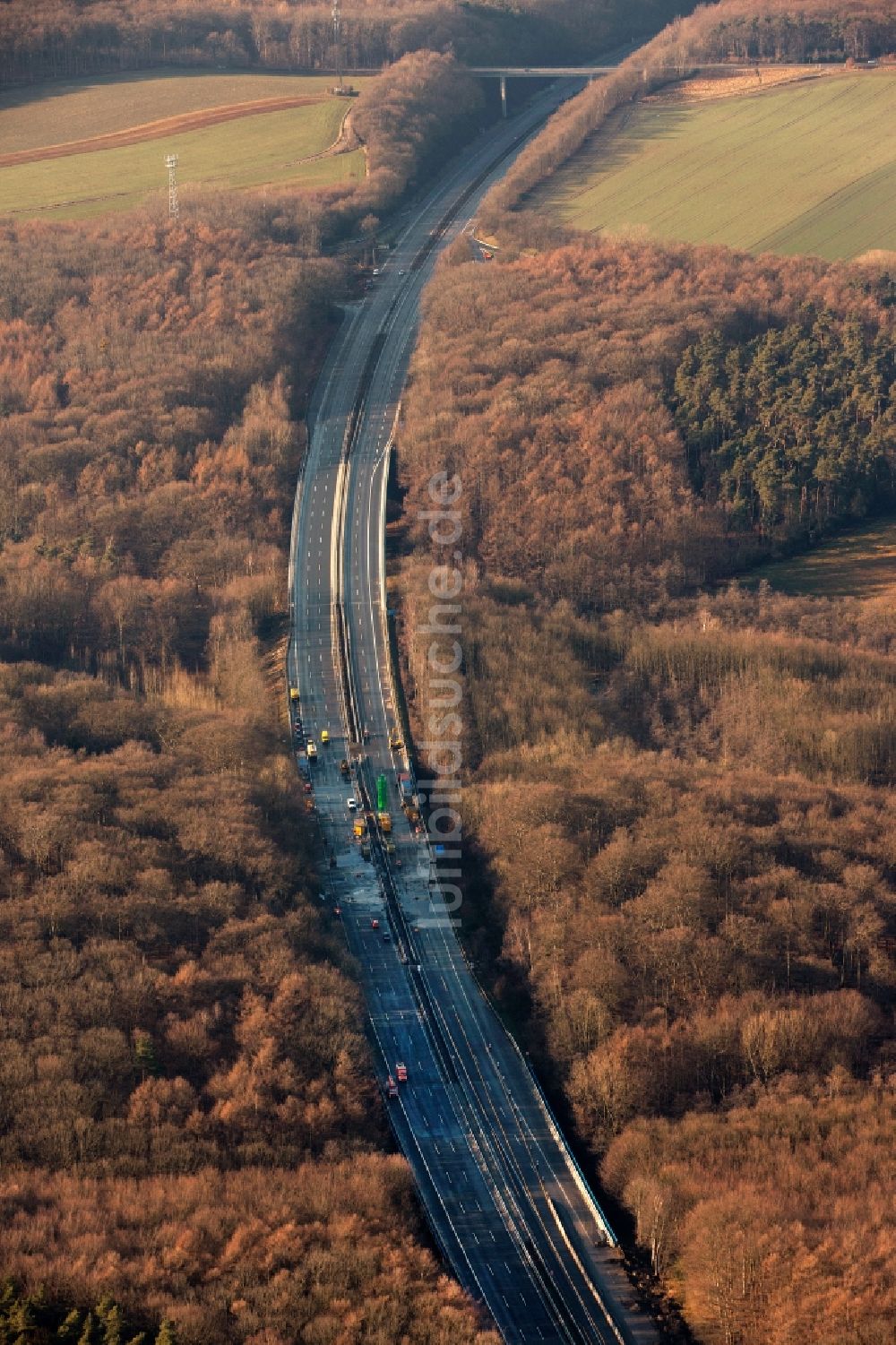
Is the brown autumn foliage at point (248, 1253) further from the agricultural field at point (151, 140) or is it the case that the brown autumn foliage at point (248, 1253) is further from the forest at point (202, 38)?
the forest at point (202, 38)

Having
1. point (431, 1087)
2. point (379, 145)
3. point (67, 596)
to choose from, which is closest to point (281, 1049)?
point (431, 1087)

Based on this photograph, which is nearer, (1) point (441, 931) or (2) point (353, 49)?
(1) point (441, 931)

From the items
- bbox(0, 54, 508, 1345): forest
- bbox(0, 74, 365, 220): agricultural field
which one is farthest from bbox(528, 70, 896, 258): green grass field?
bbox(0, 54, 508, 1345): forest

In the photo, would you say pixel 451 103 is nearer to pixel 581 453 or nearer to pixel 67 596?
pixel 581 453

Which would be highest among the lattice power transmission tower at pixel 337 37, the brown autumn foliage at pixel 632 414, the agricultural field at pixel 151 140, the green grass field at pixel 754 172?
the lattice power transmission tower at pixel 337 37

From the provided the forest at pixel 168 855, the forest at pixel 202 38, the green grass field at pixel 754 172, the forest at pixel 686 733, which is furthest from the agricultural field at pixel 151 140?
the forest at pixel 686 733

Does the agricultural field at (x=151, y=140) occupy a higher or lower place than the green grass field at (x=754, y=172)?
higher
